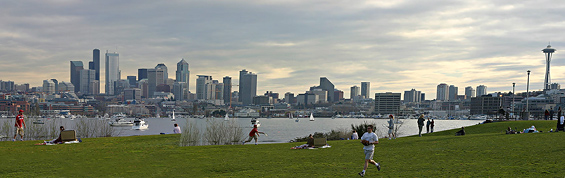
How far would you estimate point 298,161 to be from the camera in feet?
66.6

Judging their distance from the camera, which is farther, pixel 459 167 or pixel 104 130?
pixel 104 130

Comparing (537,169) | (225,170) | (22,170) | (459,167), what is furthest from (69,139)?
(537,169)

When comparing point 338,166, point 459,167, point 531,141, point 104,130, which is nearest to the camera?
point 459,167

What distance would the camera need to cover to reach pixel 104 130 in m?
43.4

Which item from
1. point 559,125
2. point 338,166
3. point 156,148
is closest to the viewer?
point 338,166

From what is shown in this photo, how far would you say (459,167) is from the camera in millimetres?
16969

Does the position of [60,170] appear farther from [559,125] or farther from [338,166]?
[559,125]

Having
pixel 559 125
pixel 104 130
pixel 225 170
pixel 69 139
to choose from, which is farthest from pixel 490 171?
pixel 104 130

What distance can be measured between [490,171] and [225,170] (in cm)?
897

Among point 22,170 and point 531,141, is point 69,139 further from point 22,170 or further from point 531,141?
point 531,141

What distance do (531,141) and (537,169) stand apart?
28.8ft

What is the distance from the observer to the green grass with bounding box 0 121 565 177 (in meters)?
16.5

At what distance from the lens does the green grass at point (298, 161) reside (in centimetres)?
1645

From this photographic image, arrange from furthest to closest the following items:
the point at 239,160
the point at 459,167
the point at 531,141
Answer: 1. the point at 531,141
2. the point at 239,160
3. the point at 459,167
